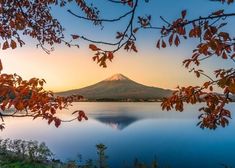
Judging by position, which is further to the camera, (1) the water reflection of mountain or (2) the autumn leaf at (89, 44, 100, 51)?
(1) the water reflection of mountain

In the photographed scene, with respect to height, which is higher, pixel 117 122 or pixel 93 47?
pixel 93 47

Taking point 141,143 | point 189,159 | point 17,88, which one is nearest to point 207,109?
point 17,88

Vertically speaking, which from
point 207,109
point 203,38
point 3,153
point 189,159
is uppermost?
point 203,38

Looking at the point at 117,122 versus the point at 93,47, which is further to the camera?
the point at 117,122

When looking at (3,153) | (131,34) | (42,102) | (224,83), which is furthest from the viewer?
(3,153)

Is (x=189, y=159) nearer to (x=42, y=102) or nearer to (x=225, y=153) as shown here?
(x=225, y=153)

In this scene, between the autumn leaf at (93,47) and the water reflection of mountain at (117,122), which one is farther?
the water reflection of mountain at (117,122)

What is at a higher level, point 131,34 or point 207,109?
point 131,34

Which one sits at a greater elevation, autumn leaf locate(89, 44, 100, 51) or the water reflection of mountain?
autumn leaf locate(89, 44, 100, 51)

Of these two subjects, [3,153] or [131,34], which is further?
[3,153]

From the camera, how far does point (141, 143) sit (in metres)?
36.3

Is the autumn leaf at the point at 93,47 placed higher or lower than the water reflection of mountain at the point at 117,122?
higher

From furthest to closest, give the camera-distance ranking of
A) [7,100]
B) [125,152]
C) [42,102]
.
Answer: [125,152]
[42,102]
[7,100]

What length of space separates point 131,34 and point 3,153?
1263 cm
